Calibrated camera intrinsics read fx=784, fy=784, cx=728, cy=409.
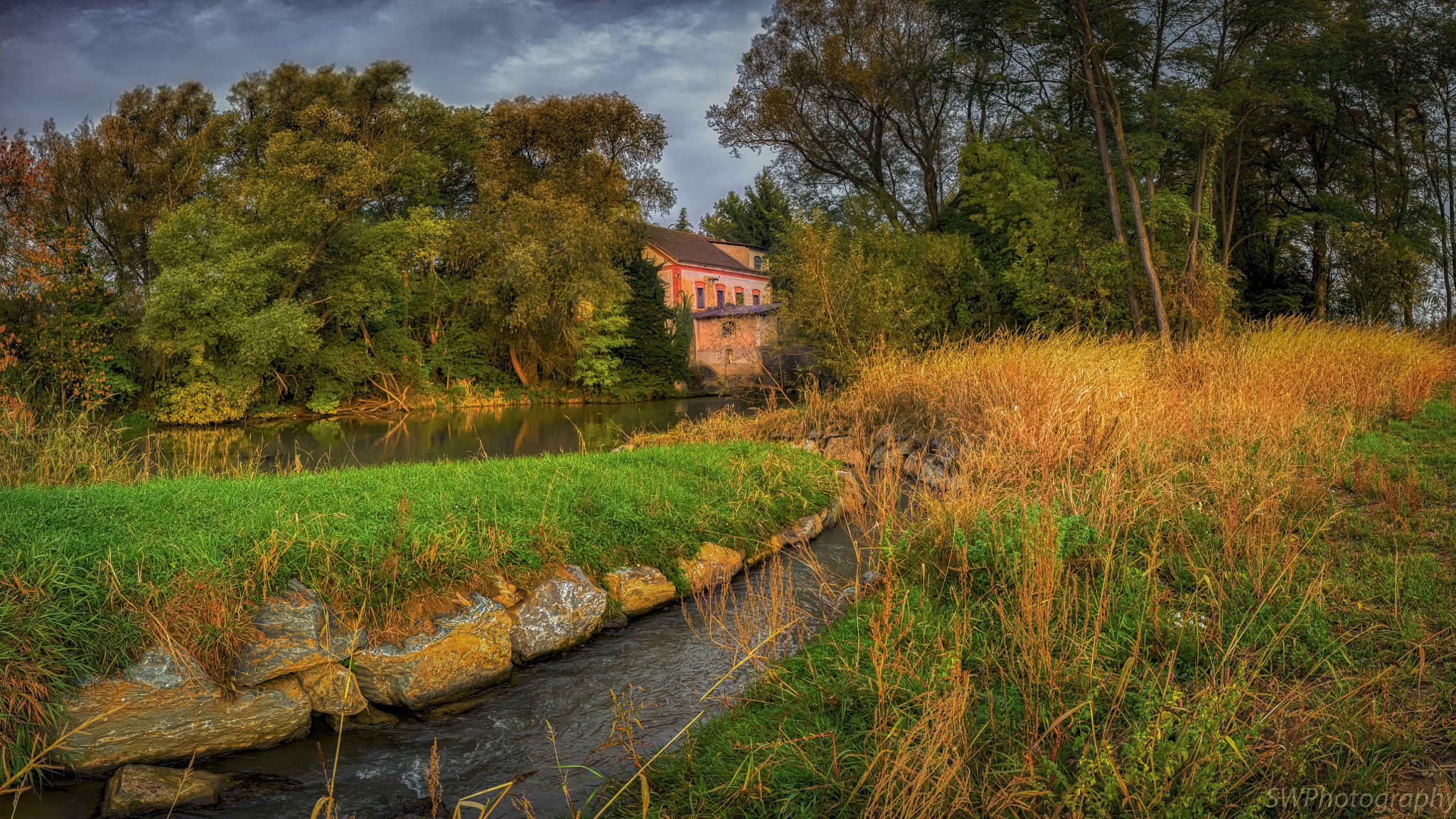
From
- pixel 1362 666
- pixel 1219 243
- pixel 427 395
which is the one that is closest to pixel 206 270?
pixel 427 395

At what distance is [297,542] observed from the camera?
5.54 meters

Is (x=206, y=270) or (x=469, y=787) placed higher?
(x=206, y=270)

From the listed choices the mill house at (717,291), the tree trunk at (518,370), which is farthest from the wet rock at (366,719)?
Result: the tree trunk at (518,370)

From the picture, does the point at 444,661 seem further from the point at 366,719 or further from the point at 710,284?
the point at 710,284

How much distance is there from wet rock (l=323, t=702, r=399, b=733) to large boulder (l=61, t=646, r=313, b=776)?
16cm

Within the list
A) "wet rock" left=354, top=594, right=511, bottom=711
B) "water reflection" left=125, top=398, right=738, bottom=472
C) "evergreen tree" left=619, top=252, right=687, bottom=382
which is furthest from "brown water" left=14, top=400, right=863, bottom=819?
"evergreen tree" left=619, top=252, right=687, bottom=382

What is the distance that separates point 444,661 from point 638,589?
1.88m

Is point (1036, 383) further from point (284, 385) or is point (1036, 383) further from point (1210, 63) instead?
point (284, 385)

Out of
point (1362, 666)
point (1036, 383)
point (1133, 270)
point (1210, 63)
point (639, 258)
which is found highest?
point (1210, 63)

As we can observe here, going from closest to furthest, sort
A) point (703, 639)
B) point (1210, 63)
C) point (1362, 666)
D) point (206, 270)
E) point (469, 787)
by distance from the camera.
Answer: point (1362, 666) < point (469, 787) < point (703, 639) < point (1210, 63) < point (206, 270)

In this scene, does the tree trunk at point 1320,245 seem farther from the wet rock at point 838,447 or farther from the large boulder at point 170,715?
the large boulder at point 170,715

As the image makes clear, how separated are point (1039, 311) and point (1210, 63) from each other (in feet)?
24.4

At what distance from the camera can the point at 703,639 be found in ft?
19.5

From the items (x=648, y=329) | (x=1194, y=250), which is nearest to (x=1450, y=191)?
(x=1194, y=250)
